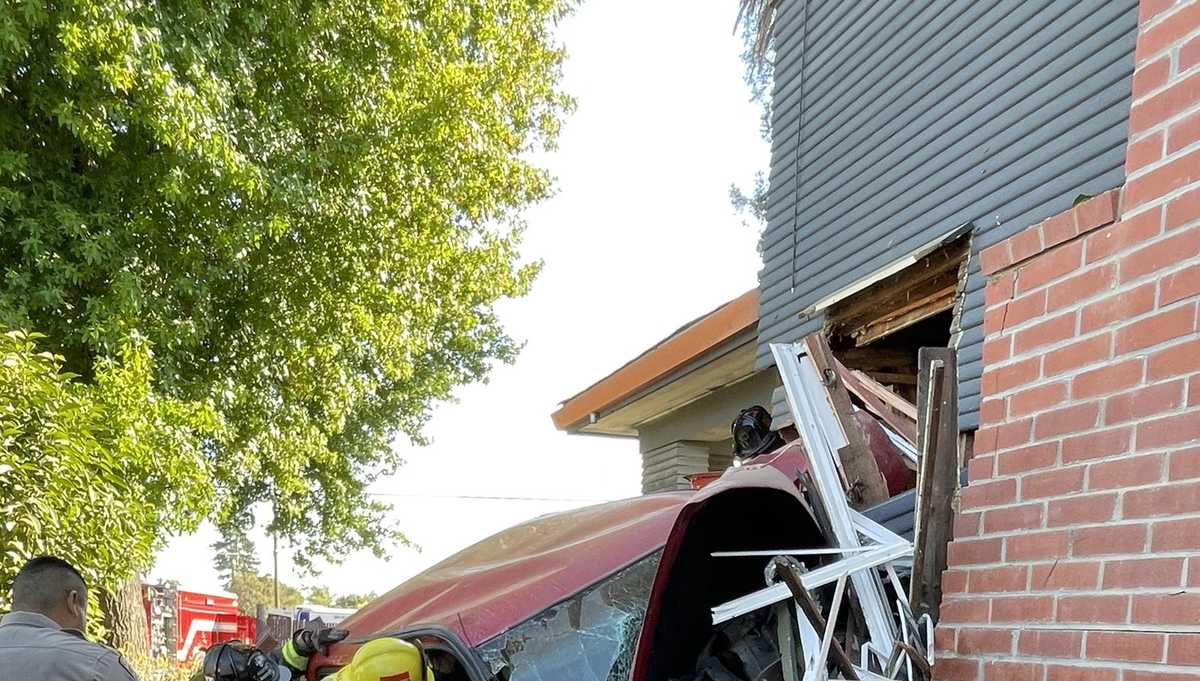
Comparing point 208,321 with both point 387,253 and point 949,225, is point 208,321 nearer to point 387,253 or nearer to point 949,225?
point 387,253

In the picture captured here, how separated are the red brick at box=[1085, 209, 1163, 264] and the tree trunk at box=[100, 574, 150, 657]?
991 cm

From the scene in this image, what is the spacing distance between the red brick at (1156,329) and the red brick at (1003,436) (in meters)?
0.32

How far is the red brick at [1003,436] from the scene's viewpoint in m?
2.38

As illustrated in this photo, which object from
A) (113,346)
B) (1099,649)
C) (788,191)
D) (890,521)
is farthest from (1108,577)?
(113,346)

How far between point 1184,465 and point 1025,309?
A: 0.63m

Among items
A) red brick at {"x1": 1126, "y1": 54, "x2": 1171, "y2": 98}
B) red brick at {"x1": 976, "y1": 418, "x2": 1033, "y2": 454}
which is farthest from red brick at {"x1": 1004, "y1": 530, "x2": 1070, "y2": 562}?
red brick at {"x1": 1126, "y1": 54, "x2": 1171, "y2": 98}

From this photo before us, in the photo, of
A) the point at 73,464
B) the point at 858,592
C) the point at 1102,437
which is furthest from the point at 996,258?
the point at 73,464

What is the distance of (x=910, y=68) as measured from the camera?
5.46m

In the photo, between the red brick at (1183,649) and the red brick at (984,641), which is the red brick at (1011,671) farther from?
the red brick at (1183,649)

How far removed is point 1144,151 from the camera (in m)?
2.15

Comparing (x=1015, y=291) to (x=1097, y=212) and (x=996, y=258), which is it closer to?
(x=996, y=258)

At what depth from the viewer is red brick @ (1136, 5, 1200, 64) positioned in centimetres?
207

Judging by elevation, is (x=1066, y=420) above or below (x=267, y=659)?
above

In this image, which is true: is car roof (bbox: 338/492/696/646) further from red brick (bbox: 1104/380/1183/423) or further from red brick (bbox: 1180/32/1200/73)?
red brick (bbox: 1180/32/1200/73)
